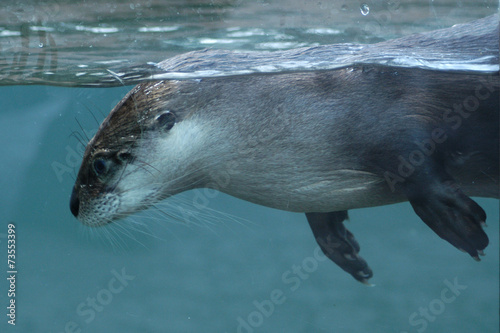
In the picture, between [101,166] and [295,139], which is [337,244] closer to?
[295,139]

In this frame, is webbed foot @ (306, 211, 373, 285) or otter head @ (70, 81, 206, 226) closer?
otter head @ (70, 81, 206, 226)

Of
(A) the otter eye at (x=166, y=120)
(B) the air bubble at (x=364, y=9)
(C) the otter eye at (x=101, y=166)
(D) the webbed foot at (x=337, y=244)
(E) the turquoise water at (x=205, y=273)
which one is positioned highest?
(B) the air bubble at (x=364, y=9)

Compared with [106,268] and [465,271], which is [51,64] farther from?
[465,271]

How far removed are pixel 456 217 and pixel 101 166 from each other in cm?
199

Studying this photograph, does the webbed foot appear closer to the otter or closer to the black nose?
the otter

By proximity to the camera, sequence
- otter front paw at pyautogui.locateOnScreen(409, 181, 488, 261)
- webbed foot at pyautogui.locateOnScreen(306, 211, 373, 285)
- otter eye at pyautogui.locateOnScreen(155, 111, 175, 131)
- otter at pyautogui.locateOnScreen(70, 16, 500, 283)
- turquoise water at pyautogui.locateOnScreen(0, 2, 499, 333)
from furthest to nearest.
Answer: turquoise water at pyautogui.locateOnScreen(0, 2, 499, 333) < webbed foot at pyautogui.locateOnScreen(306, 211, 373, 285) < otter eye at pyautogui.locateOnScreen(155, 111, 175, 131) < otter at pyautogui.locateOnScreen(70, 16, 500, 283) < otter front paw at pyautogui.locateOnScreen(409, 181, 488, 261)

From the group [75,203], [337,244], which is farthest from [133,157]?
[337,244]

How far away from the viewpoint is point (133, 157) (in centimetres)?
293

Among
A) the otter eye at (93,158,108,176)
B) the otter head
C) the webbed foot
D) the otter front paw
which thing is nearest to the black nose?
the otter head

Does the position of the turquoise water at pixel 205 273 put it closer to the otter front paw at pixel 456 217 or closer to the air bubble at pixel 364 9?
the air bubble at pixel 364 9

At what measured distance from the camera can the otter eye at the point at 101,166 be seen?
289 cm

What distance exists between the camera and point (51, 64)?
4750mm

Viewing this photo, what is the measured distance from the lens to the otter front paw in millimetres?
2535

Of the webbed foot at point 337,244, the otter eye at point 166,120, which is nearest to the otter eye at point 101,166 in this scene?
the otter eye at point 166,120
